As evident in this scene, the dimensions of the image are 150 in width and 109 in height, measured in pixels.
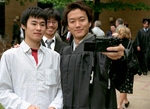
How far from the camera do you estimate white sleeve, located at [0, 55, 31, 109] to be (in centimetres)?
195

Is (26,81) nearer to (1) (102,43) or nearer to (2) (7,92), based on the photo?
(2) (7,92)

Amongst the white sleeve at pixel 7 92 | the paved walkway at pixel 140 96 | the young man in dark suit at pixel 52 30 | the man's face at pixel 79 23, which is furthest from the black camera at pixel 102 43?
the paved walkway at pixel 140 96

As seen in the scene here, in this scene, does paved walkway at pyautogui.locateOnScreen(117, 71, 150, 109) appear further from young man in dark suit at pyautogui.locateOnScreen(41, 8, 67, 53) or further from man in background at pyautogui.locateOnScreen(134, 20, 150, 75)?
young man in dark suit at pyautogui.locateOnScreen(41, 8, 67, 53)

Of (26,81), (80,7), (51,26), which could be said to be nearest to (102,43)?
(80,7)

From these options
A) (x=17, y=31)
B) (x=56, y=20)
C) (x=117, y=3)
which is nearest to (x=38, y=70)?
(x=56, y=20)

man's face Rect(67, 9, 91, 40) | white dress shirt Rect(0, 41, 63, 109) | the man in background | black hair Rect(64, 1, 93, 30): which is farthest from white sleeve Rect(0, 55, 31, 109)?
the man in background

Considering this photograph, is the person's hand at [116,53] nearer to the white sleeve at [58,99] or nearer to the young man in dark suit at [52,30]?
the white sleeve at [58,99]

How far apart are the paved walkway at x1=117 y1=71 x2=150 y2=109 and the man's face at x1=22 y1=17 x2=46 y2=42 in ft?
13.7

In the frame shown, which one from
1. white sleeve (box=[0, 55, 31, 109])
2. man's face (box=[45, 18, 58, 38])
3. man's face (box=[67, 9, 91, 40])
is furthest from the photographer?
man's face (box=[45, 18, 58, 38])

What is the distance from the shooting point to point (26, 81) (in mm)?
2035

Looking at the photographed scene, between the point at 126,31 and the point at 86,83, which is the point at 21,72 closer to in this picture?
the point at 86,83

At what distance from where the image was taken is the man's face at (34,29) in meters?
2.20

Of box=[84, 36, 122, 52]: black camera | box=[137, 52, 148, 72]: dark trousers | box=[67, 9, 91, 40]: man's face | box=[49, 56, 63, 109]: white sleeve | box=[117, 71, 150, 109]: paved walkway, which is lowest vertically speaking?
box=[117, 71, 150, 109]: paved walkway

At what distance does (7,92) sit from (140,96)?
5.33 m
